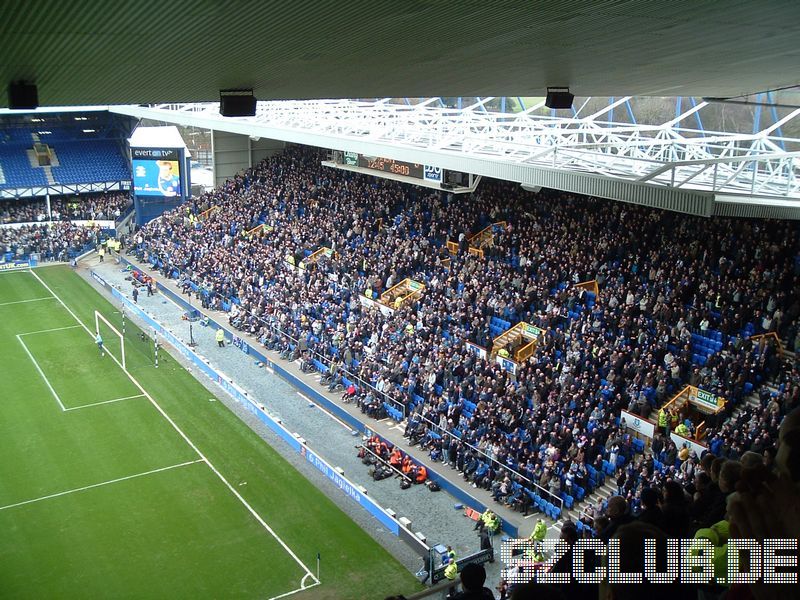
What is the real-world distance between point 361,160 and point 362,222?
2.82 m

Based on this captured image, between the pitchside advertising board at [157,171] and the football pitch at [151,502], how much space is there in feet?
59.5

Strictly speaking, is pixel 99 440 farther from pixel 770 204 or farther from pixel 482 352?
pixel 770 204

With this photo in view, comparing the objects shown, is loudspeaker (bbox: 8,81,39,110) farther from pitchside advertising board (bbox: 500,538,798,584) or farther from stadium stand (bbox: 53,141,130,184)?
stadium stand (bbox: 53,141,130,184)

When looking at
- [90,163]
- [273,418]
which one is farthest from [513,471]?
[90,163]

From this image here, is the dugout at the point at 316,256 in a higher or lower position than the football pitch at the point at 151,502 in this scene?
higher

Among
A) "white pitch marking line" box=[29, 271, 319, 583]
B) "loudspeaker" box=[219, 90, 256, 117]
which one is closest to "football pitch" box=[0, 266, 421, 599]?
"white pitch marking line" box=[29, 271, 319, 583]

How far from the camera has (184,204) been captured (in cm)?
4881

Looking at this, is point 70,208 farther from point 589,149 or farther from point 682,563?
point 682,563

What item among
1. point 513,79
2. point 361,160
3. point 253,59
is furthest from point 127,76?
point 361,160

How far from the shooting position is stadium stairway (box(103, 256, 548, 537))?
61.4 ft

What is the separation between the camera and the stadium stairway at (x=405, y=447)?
18703 mm

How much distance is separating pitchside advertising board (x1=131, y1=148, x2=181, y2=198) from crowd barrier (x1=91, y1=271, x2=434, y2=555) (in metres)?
9.58

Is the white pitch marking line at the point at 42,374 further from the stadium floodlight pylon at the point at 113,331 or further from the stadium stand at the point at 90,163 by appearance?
the stadium stand at the point at 90,163

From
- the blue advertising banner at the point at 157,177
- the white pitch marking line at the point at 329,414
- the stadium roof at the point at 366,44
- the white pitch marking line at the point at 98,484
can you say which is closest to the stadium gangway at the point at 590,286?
the white pitch marking line at the point at 329,414
